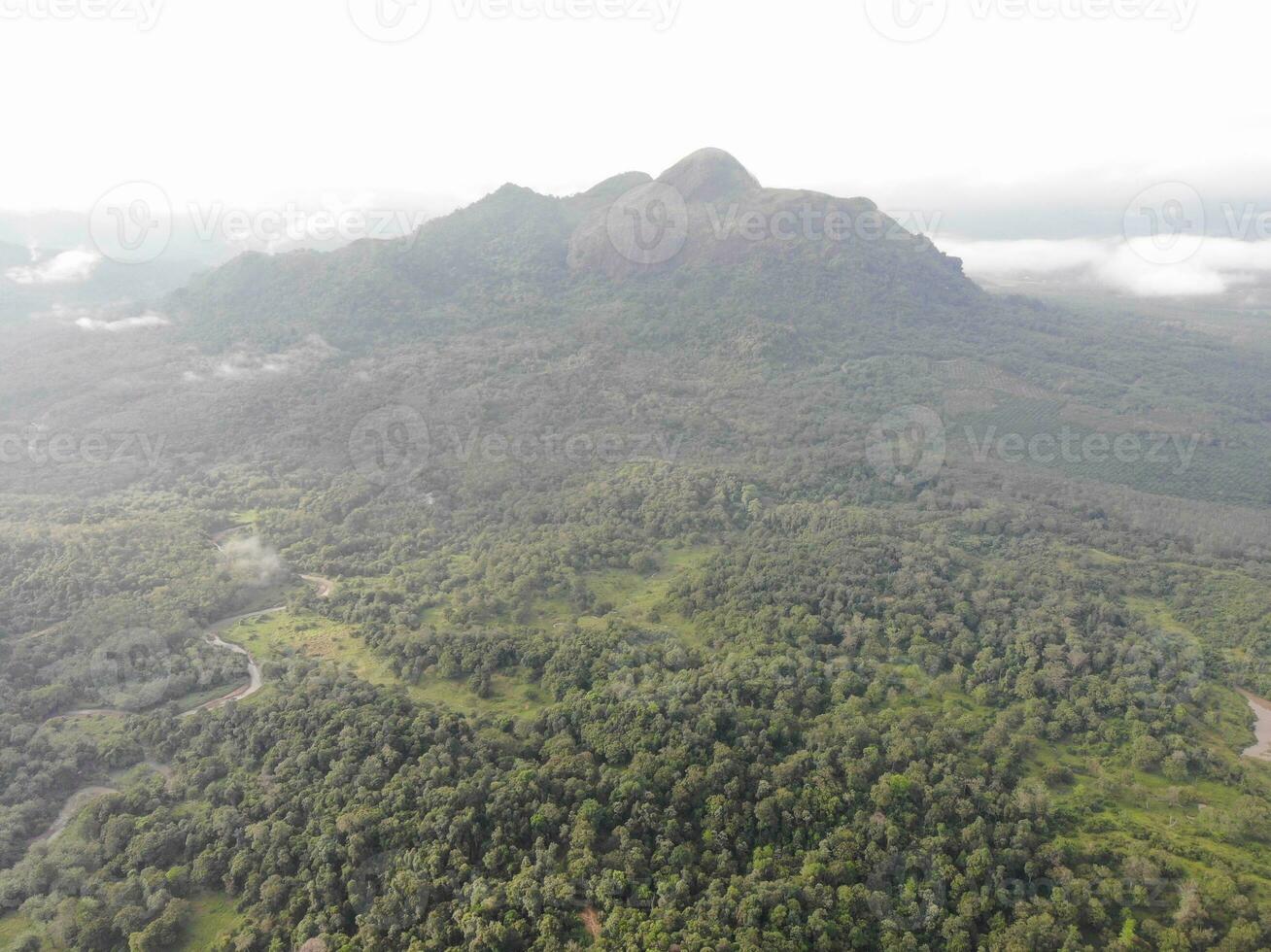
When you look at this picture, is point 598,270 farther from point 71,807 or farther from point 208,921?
point 208,921

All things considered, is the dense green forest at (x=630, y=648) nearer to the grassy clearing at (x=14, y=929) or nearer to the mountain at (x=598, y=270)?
the grassy clearing at (x=14, y=929)

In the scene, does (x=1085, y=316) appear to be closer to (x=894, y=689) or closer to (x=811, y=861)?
(x=894, y=689)

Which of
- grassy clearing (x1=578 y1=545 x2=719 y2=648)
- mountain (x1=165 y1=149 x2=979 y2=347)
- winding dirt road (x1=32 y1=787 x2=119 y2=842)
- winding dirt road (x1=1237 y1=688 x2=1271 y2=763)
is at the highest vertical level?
mountain (x1=165 y1=149 x2=979 y2=347)

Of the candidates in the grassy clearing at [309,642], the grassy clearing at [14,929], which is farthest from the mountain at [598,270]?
the grassy clearing at [14,929]

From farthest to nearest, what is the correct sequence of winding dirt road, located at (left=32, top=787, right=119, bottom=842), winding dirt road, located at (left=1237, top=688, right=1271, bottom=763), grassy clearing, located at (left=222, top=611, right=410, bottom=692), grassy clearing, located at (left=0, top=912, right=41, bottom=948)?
grassy clearing, located at (left=222, top=611, right=410, bottom=692) → winding dirt road, located at (left=1237, top=688, right=1271, bottom=763) → winding dirt road, located at (left=32, top=787, right=119, bottom=842) → grassy clearing, located at (left=0, top=912, right=41, bottom=948)

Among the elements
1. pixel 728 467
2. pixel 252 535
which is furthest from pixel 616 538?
pixel 252 535

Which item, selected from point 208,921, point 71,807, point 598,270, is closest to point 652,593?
point 208,921

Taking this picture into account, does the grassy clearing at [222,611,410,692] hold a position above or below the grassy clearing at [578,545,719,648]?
below

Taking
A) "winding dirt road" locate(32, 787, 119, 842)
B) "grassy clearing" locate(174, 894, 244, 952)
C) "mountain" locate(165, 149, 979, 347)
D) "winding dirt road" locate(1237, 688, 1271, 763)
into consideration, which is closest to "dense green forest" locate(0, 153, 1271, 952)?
"grassy clearing" locate(174, 894, 244, 952)

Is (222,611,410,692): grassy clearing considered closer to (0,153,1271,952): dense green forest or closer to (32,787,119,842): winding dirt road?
(0,153,1271,952): dense green forest
